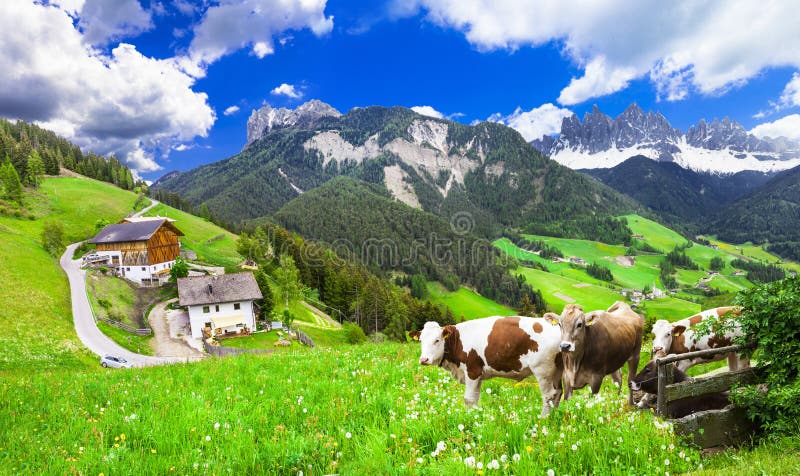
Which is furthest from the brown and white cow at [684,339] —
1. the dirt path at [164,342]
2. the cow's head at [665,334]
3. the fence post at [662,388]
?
the dirt path at [164,342]

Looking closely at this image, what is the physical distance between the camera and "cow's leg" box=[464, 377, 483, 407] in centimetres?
932

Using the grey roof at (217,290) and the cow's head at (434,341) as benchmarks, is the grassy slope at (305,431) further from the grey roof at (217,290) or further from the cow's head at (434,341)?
the grey roof at (217,290)

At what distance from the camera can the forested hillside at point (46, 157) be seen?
409 ft

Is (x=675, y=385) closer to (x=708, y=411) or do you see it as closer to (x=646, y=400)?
(x=708, y=411)

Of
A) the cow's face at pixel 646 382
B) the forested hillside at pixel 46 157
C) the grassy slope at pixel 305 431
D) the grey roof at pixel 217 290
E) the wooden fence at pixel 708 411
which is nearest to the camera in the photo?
the grassy slope at pixel 305 431

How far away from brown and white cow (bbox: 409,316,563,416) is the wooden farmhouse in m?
89.4

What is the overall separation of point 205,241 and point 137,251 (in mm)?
38258

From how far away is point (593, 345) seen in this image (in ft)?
29.0

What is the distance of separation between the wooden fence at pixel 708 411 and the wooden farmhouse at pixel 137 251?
94.1m

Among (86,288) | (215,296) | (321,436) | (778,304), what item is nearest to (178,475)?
(321,436)

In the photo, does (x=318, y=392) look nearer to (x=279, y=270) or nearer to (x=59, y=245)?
(x=279, y=270)

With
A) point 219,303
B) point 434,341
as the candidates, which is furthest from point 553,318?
point 219,303

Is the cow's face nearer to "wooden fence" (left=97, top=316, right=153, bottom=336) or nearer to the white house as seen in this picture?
the white house

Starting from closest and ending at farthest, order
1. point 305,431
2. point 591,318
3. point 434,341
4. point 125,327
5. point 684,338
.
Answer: point 305,431 < point 591,318 < point 434,341 < point 684,338 < point 125,327
